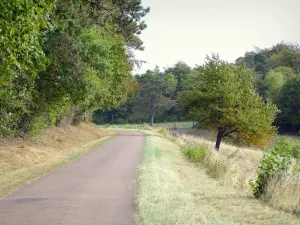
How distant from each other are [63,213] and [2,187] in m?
3.61

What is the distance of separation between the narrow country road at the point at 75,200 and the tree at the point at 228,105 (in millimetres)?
20709

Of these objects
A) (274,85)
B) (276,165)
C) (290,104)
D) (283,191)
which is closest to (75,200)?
(283,191)

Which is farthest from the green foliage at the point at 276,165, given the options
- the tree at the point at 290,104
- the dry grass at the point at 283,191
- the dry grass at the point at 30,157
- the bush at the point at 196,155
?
the tree at the point at 290,104

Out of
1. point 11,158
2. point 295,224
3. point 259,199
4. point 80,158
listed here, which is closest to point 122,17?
point 80,158

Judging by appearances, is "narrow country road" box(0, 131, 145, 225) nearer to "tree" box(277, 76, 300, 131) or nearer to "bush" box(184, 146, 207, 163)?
"bush" box(184, 146, 207, 163)

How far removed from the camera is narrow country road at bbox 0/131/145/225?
7391 mm

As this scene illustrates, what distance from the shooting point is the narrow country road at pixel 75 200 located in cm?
739

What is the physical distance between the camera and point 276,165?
10461mm

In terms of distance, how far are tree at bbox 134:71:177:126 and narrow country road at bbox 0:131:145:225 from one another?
229ft

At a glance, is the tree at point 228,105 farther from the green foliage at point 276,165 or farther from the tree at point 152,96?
the tree at point 152,96

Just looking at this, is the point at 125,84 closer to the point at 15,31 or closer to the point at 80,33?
the point at 80,33

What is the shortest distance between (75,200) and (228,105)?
1049 inches

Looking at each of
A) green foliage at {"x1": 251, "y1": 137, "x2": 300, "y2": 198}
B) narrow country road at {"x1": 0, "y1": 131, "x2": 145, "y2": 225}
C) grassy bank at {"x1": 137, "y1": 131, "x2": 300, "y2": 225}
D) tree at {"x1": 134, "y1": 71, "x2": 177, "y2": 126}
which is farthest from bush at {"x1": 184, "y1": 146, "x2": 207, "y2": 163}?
tree at {"x1": 134, "y1": 71, "x2": 177, "y2": 126}

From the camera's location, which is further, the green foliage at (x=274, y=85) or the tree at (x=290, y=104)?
the green foliage at (x=274, y=85)
